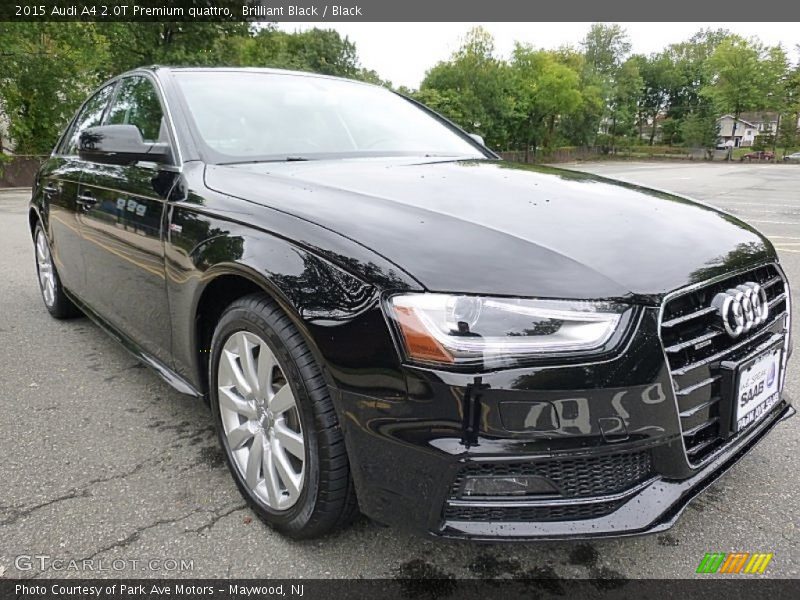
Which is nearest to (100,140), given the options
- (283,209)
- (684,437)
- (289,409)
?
(283,209)

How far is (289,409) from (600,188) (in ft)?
4.59

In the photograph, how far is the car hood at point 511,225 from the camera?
1517 millimetres

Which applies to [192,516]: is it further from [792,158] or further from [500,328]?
[792,158]

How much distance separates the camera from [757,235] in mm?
2156

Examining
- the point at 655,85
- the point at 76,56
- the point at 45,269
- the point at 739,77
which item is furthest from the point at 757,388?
the point at 655,85

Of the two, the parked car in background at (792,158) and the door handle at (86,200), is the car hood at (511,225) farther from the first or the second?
the parked car in background at (792,158)

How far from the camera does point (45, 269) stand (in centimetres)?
449

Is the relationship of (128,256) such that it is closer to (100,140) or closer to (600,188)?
(100,140)

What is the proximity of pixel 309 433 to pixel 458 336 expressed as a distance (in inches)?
21.8

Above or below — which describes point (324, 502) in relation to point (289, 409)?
below

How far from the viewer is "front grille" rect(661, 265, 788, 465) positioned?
1553 mm

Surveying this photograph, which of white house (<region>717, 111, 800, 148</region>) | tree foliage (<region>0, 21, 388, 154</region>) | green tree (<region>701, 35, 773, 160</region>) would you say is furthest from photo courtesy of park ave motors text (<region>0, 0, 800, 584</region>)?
white house (<region>717, 111, 800, 148</region>)

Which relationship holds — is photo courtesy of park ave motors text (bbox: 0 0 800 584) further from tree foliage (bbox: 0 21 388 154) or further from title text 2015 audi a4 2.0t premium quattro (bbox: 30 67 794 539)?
tree foliage (bbox: 0 21 388 154)

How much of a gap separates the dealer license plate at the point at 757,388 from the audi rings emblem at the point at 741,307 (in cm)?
11
